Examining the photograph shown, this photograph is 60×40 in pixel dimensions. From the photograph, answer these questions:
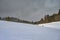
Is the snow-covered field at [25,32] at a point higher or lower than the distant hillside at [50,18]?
lower

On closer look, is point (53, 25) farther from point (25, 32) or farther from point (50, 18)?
point (25, 32)

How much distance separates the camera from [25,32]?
0.99 meters

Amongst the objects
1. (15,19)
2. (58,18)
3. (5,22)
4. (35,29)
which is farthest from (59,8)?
(5,22)

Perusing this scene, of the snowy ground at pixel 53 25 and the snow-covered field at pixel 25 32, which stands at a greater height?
the snowy ground at pixel 53 25

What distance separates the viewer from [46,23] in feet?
3.13

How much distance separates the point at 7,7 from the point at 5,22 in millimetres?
159

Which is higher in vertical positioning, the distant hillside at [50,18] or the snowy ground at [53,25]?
the distant hillside at [50,18]

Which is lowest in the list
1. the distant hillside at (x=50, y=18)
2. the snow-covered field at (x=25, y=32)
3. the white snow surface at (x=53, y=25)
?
the snow-covered field at (x=25, y=32)

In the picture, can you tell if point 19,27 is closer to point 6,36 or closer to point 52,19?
point 6,36

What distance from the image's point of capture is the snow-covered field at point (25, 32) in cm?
96

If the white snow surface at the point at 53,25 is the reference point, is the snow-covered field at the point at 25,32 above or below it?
below

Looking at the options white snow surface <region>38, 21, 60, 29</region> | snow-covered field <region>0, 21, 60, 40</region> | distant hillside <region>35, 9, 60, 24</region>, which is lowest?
snow-covered field <region>0, 21, 60, 40</region>

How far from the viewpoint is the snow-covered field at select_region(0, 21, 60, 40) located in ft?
3.17

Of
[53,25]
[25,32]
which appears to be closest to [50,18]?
[53,25]
